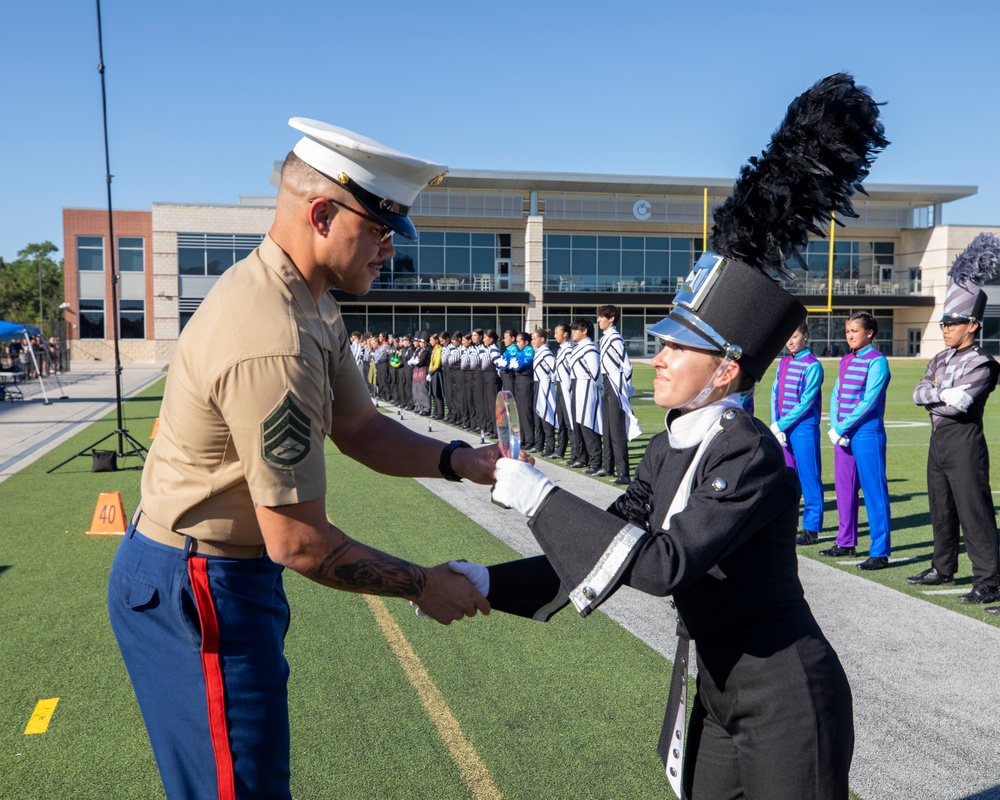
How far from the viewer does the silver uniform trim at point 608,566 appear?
2021 mm

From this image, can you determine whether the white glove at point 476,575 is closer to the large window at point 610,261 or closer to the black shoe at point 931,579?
the black shoe at point 931,579

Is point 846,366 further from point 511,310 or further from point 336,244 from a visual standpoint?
point 511,310

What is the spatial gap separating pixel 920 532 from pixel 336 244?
8.30 m

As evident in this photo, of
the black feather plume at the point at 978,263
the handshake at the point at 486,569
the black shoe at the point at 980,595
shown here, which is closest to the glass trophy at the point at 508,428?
the handshake at the point at 486,569

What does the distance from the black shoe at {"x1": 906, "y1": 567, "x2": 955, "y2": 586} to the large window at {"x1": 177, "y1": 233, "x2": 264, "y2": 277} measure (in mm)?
48563

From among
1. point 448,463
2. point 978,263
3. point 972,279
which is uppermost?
point 978,263

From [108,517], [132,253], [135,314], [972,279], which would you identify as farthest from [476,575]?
[132,253]

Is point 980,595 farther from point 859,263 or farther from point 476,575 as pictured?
point 859,263

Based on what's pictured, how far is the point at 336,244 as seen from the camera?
2.32 metres

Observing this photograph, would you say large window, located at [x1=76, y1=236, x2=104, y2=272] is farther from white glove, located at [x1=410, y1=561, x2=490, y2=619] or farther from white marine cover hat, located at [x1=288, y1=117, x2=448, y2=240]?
white glove, located at [x1=410, y1=561, x2=490, y2=619]

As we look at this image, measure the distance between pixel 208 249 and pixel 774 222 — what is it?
53288 mm

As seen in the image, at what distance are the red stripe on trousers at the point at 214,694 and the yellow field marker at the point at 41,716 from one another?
2704mm

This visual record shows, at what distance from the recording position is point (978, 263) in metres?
7.18

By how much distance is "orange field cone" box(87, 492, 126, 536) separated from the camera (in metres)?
8.68
